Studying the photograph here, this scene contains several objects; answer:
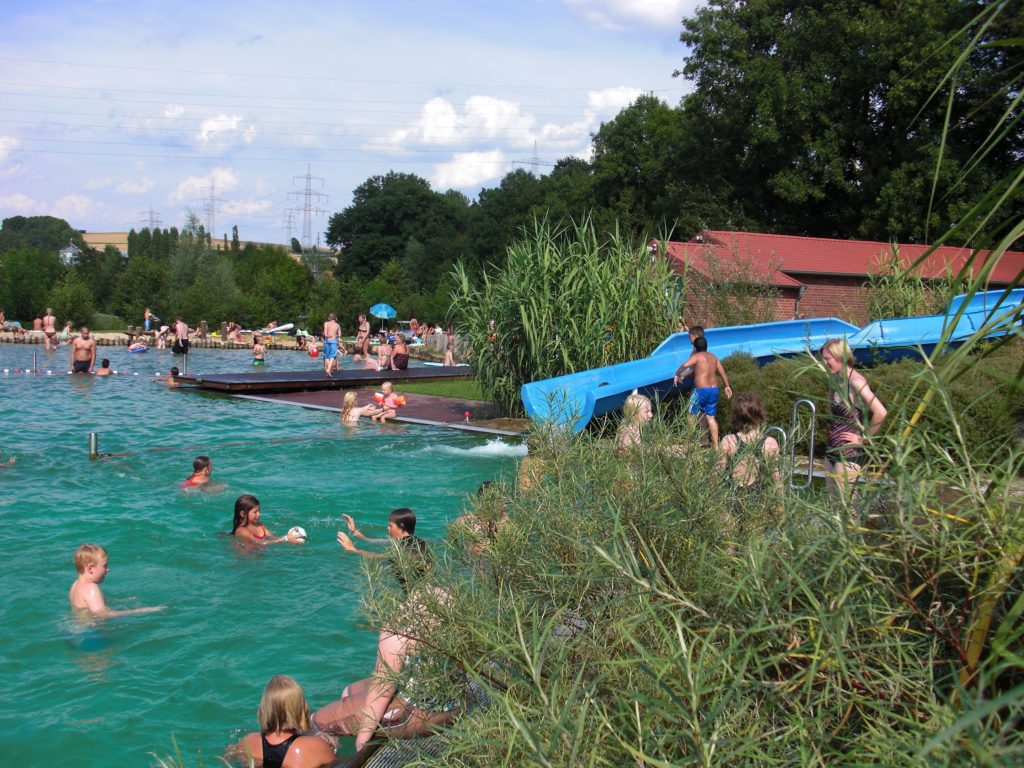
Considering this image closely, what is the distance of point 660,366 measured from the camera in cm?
1507

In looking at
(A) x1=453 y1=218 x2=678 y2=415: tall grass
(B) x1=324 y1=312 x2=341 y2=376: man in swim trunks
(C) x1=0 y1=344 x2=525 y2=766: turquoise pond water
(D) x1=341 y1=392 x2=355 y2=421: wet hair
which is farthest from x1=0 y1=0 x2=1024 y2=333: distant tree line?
(C) x1=0 y1=344 x2=525 y2=766: turquoise pond water

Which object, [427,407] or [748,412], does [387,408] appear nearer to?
[427,407]

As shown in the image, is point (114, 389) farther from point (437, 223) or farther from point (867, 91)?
point (437, 223)

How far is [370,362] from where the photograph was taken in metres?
34.6

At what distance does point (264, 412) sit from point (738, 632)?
1841 centimetres

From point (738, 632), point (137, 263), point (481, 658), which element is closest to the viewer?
point (738, 632)

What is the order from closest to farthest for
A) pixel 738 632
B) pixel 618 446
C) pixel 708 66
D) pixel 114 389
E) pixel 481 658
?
pixel 738 632
pixel 481 658
pixel 618 446
pixel 114 389
pixel 708 66

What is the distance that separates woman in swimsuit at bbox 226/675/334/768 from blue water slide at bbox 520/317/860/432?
828 cm

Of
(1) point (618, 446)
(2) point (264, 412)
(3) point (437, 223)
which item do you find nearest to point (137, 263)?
(3) point (437, 223)

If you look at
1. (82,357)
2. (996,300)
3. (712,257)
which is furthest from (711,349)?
(82,357)

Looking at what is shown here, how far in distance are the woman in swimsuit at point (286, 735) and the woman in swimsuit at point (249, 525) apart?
5115 millimetres

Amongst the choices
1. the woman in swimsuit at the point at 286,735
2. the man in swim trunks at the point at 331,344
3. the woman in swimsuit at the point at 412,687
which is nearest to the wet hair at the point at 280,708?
the woman in swimsuit at the point at 286,735

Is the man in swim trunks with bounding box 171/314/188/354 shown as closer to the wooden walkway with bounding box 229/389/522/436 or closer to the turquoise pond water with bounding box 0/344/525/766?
the wooden walkway with bounding box 229/389/522/436

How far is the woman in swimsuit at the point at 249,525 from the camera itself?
9852 millimetres
